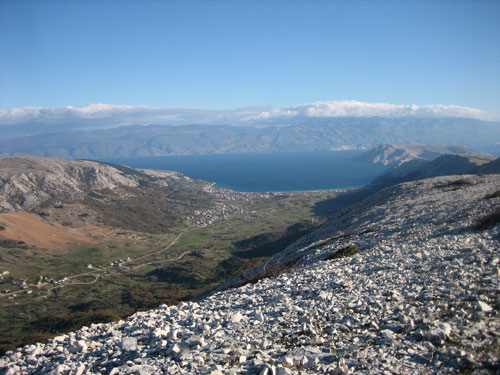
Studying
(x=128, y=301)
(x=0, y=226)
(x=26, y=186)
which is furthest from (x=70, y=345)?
(x=26, y=186)

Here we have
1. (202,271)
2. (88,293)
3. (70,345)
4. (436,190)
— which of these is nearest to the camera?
(70,345)

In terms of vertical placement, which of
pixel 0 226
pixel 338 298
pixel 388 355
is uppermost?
pixel 388 355

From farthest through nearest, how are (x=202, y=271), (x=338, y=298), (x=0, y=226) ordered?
(x=0, y=226), (x=202, y=271), (x=338, y=298)

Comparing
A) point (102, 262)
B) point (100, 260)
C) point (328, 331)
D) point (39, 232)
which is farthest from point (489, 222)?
point (39, 232)

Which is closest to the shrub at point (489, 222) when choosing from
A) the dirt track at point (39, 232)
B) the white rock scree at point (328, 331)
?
the white rock scree at point (328, 331)

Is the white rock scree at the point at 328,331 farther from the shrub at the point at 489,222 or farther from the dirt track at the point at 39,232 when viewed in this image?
the dirt track at the point at 39,232

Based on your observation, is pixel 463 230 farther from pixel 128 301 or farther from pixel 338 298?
pixel 128 301

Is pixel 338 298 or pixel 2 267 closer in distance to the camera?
pixel 338 298
